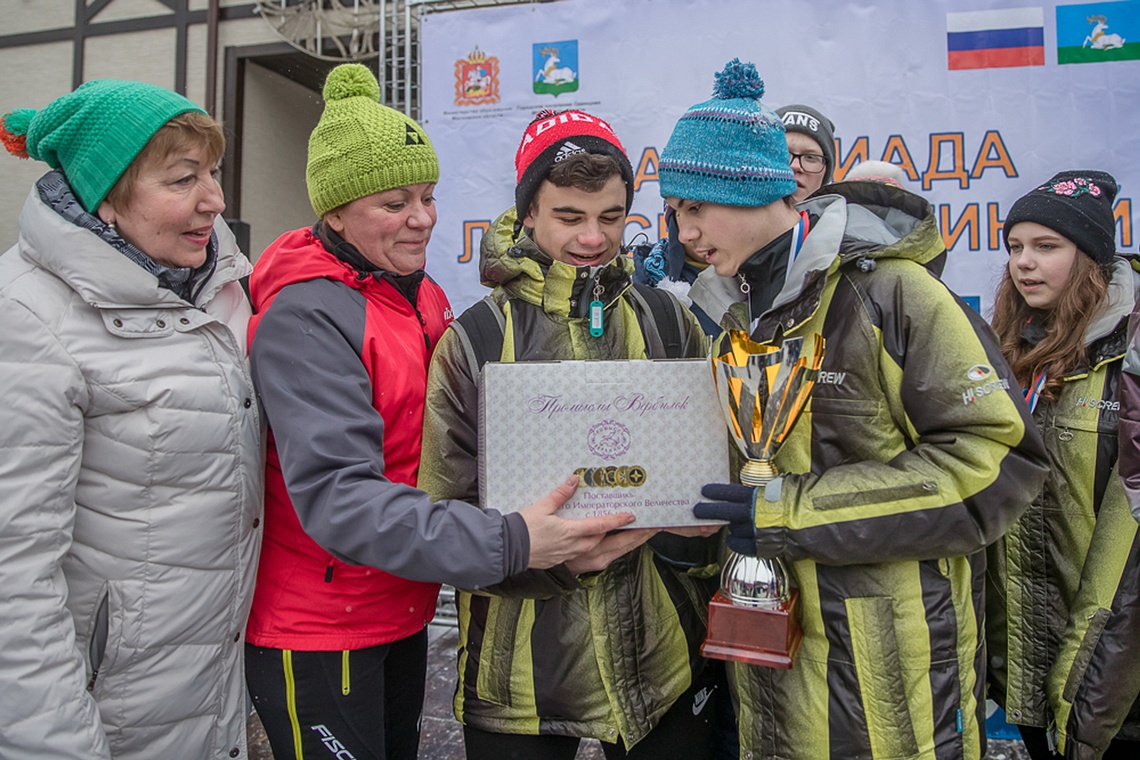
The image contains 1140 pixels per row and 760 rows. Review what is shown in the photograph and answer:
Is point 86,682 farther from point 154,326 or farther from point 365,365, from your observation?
point 365,365

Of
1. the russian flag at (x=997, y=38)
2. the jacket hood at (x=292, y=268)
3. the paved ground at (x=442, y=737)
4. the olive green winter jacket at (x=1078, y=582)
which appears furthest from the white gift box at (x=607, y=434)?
the russian flag at (x=997, y=38)

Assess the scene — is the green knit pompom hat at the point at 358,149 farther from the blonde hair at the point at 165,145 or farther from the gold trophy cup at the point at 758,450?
the gold trophy cup at the point at 758,450

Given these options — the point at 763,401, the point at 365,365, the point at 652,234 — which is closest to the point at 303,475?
the point at 365,365

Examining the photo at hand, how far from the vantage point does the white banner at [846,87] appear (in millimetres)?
3859

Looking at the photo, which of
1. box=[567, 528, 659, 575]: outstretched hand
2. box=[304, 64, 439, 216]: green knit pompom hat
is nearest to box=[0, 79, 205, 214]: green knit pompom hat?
box=[304, 64, 439, 216]: green knit pompom hat

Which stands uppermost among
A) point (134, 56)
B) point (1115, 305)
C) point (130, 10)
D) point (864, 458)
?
point (130, 10)

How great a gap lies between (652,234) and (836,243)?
286 cm

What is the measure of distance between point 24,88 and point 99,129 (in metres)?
7.85

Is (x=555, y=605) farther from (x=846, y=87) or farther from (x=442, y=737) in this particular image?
(x=846, y=87)

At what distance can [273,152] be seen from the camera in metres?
7.99

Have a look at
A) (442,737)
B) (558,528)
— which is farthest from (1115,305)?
(442,737)

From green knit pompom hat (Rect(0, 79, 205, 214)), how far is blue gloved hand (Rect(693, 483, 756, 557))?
1.33 metres

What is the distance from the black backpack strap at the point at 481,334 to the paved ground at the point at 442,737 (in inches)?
89.1

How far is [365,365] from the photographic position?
177cm
